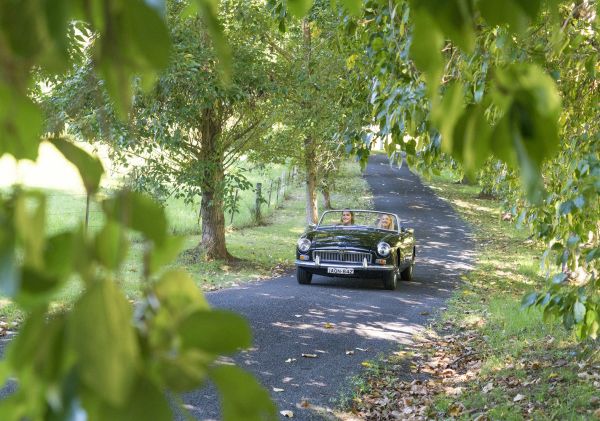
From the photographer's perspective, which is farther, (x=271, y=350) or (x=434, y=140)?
(x=271, y=350)

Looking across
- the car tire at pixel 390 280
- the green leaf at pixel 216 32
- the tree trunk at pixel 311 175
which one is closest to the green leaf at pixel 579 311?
the green leaf at pixel 216 32

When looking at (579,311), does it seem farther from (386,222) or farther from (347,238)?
(386,222)

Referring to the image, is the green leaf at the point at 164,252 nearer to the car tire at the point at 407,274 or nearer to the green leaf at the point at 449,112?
the green leaf at the point at 449,112

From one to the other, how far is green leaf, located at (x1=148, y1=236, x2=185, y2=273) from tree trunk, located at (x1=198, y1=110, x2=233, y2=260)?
1411 centimetres

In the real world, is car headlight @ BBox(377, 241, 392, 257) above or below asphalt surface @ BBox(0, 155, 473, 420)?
above

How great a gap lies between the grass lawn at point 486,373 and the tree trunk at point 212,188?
5.60 m

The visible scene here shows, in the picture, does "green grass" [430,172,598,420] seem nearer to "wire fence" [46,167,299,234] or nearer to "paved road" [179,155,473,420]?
"paved road" [179,155,473,420]

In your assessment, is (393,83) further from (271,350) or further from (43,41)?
(43,41)

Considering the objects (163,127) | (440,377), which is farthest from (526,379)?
(163,127)

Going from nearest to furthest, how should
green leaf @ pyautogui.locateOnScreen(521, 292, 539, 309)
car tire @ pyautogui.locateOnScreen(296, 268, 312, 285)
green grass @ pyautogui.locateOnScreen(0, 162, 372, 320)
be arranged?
green leaf @ pyautogui.locateOnScreen(521, 292, 539, 309), car tire @ pyautogui.locateOnScreen(296, 268, 312, 285), green grass @ pyautogui.locateOnScreen(0, 162, 372, 320)

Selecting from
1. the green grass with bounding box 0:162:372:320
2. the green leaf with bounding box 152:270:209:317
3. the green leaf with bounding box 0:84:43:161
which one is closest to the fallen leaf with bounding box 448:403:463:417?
the green grass with bounding box 0:162:372:320

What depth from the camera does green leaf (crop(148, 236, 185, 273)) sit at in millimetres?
690

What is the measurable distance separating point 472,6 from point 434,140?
3.74m

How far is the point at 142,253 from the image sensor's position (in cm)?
70
